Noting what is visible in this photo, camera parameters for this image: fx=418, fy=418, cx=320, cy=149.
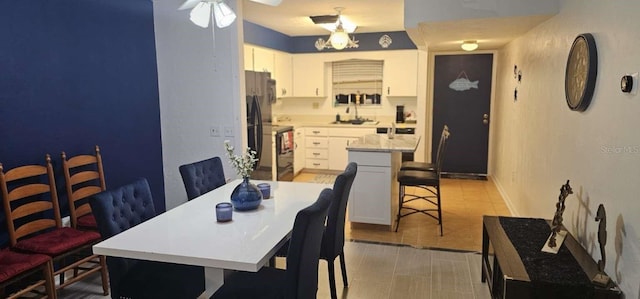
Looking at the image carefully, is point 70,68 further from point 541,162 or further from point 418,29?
point 541,162

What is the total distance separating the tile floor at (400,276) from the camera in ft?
9.58

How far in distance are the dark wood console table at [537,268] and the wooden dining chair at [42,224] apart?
2.62m

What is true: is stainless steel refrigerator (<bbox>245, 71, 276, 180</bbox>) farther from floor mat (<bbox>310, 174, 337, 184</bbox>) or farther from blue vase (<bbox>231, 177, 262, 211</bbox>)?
blue vase (<bbox>231, 177, 262, 211</bbox>)

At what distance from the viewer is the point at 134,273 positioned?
217cm

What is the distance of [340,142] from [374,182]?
2875 mm

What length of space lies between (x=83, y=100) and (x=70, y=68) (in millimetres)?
269

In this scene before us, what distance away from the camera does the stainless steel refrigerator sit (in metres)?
4.92

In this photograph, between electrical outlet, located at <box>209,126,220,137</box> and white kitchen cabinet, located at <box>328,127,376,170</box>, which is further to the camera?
white kitchen cabinet, located at <box>328,127,376,170</box>

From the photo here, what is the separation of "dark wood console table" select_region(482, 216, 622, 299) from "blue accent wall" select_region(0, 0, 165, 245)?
126 inches

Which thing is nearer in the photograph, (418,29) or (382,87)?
(418,29)

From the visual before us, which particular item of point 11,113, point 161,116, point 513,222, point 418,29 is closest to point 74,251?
point 11,113

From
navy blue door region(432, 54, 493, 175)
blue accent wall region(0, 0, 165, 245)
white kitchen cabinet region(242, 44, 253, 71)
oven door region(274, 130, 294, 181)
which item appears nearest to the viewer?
blue accent wall region(0, 0, 165, 245)

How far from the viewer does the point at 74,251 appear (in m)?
2.76

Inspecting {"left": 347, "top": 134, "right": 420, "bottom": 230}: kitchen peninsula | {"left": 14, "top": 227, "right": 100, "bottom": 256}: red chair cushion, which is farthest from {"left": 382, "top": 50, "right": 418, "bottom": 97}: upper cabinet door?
{"left": 14, "top": 227, "right": 100, "bottom": 256}: red chair cushion
